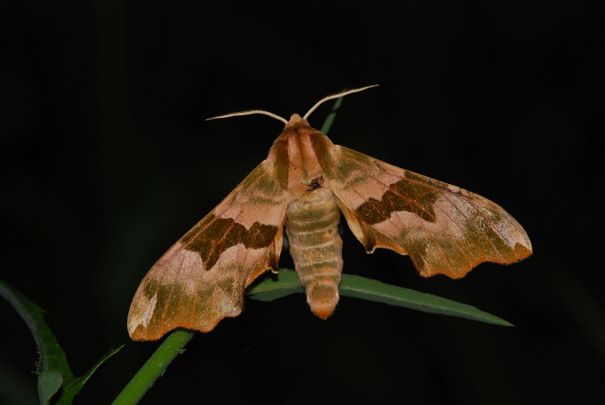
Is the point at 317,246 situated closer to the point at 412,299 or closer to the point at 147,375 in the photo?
the point at 412,299

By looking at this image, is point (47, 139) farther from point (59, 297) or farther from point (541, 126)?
point (541, 126)

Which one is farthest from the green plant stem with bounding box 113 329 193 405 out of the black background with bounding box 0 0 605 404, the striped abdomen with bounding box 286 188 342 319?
the black background with bounding box 0 0 605 404

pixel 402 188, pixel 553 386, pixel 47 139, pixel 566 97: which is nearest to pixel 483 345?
pixel 553 386

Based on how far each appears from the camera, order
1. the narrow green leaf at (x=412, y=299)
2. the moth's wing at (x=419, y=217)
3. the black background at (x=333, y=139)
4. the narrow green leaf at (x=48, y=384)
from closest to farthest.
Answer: the narrow green leaf at (x=48, y=384)
the narrow green leaf at (x=412, y=299)
the moth's wing at (x=419, y=217)
the black background at (x=333, y=139)

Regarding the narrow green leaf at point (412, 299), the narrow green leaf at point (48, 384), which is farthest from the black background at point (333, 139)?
the narrow green leaf at point (48, 384)

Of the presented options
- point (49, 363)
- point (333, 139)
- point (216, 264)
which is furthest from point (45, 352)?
point (333, 139)

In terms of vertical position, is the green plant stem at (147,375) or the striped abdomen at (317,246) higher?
the striped abdomen at (317,246)

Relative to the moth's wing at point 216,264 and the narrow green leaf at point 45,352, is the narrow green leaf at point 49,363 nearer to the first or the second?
the narrow green leaf at point 45,352
